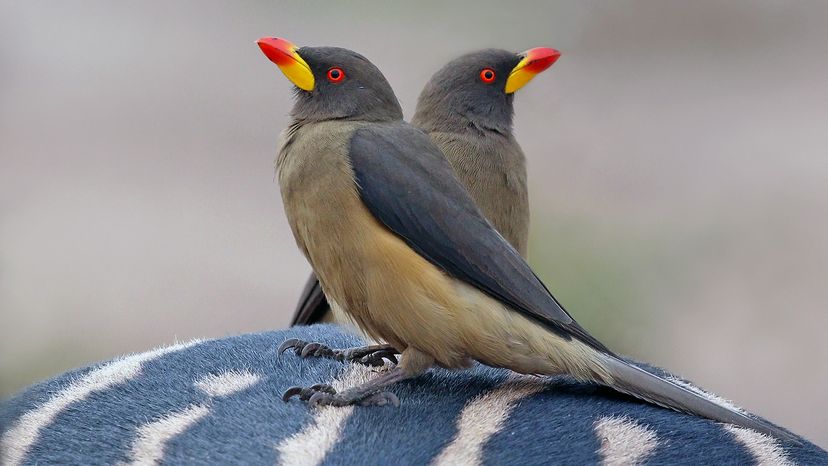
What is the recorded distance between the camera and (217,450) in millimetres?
1260

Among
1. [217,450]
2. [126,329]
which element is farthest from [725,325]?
[217,450]

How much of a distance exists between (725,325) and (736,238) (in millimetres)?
213

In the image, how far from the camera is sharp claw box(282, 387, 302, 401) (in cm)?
139

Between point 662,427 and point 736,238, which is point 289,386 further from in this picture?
point 736,238

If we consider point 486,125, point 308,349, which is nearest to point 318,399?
point 308,349

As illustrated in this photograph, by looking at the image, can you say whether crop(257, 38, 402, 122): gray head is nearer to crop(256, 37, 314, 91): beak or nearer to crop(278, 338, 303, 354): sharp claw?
crop(256, 37, 314, 91): beak

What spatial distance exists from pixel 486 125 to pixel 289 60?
15.3 inches

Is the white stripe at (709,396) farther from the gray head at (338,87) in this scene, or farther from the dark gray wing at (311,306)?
the dark gray wing at (311,306)

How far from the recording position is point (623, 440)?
1312mm

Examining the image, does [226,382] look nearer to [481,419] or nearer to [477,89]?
[481,419]

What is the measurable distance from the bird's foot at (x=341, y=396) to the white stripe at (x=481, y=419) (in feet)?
0.33

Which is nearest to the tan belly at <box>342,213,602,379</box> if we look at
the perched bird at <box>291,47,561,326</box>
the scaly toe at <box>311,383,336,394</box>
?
the scaly toe at <box>311,383,336,394</box>

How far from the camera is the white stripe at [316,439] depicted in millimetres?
1229

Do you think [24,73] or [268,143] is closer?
[24,73]
